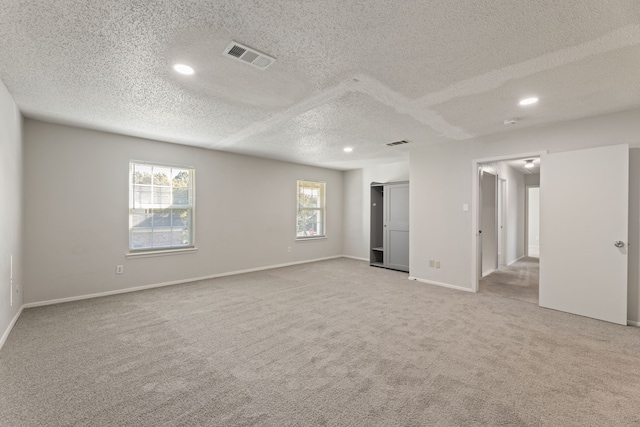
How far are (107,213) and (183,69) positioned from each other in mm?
3020

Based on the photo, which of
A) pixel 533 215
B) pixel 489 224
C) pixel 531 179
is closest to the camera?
pixel 489 224

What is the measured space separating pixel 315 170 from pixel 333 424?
6.12 m

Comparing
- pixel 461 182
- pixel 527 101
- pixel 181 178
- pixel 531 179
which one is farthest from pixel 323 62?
pixel 531 179

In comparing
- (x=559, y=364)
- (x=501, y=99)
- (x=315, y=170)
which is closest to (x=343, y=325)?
(x=559, y=364)

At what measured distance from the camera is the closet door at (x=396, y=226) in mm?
6082

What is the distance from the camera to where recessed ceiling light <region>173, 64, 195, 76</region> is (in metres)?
2.33

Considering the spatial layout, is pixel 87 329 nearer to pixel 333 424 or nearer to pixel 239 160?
pixel 333 424

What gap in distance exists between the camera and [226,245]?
5562 mm

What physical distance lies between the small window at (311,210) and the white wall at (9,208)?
15.5ft

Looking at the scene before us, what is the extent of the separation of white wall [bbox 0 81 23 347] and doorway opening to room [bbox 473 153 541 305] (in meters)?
5.72

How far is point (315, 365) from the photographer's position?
89.9 inches

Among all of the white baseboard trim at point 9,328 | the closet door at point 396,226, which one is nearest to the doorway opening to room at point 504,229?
the closet door at point 396,226

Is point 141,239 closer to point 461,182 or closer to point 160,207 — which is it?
point 160,207

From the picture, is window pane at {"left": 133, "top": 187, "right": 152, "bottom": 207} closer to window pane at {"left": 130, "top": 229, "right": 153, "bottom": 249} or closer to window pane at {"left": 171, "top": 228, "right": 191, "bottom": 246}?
window pane at {"left": 130, "top": 229, "right": 153, "bottom": 249}
